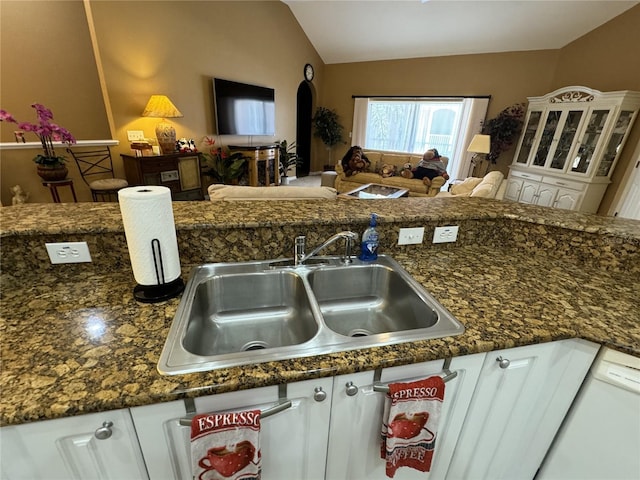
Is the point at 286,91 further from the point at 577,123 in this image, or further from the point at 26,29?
the point at 577,123

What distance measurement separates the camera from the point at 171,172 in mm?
3779

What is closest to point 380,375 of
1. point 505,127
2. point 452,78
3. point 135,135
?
point 135,135

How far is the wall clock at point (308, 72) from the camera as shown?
6.07m

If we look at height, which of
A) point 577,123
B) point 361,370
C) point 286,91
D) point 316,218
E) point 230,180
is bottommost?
point 230,180

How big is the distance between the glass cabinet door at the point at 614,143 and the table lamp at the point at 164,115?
534 cm

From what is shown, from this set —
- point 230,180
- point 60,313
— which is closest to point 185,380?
point 60,313

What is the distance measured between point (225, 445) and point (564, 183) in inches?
193

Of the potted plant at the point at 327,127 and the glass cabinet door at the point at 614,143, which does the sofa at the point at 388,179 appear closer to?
the potted plant at the point at 327,127

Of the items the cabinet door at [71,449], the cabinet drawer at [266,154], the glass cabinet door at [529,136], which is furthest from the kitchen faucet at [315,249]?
the glass cabinet door at [529,136]

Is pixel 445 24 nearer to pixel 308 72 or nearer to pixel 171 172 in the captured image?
pixel 308 72

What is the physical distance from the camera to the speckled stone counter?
2.02 feet

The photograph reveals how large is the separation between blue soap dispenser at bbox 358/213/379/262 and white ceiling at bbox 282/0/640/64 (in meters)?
4.54

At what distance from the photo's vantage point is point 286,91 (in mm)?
5742

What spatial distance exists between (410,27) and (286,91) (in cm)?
244
